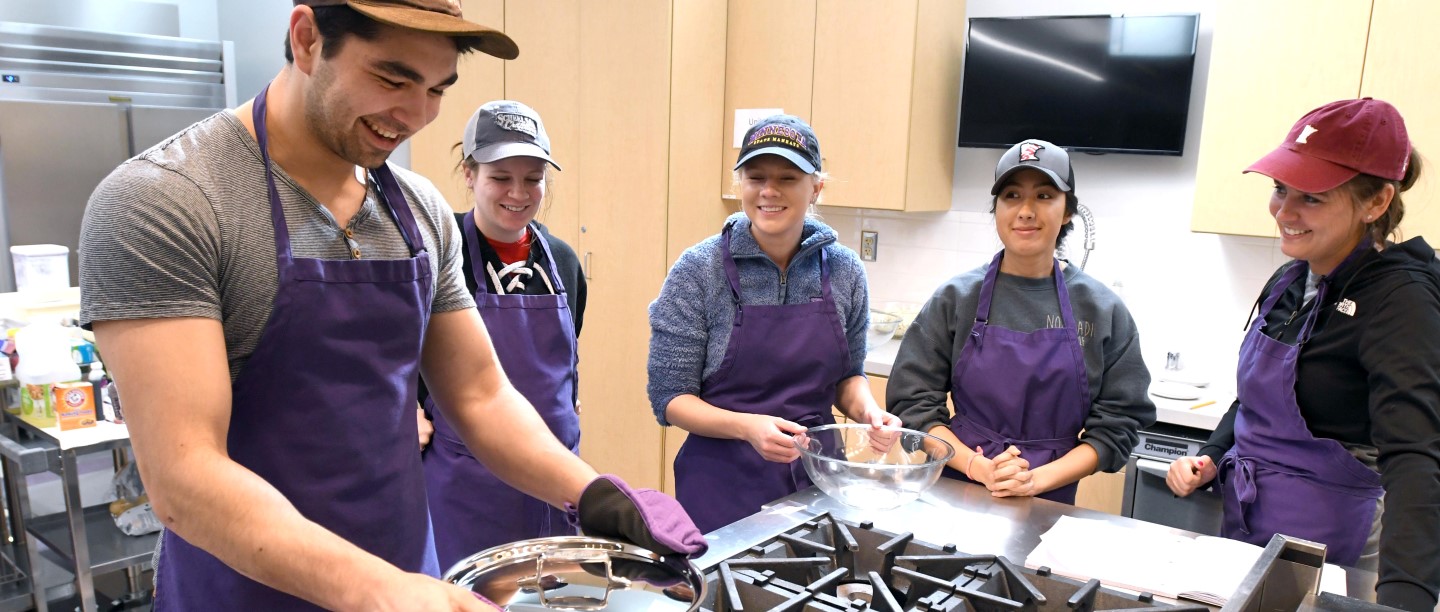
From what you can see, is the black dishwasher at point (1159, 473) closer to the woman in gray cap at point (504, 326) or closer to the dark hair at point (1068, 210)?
the dark hair at point (1068, 210)

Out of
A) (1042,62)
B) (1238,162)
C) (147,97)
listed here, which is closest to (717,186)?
(1042,62)

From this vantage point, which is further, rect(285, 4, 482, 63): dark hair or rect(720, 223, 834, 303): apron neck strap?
rect(720, 223, 834, 303): apron neck strap

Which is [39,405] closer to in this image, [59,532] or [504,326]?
[59,532]

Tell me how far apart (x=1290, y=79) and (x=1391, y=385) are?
5.42 feet

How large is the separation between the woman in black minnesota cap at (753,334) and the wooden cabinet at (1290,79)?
1636mm

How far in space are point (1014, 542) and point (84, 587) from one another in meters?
2.74

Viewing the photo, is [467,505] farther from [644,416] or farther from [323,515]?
[644,416]

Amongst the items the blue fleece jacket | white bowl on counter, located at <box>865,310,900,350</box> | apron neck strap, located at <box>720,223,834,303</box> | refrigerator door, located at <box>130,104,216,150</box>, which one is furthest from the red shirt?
refrigerator door, located at <box>130,104,216,150</box>

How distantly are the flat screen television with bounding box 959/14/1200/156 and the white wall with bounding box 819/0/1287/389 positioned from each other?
0.15 meters

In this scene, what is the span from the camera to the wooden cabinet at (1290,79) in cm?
272

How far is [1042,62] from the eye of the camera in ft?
11.4

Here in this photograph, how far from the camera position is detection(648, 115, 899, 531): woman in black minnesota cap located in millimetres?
2080

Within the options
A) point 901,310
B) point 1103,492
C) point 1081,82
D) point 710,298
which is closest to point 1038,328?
point 710,298

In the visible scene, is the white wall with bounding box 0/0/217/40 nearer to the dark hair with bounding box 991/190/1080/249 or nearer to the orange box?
the orange box
